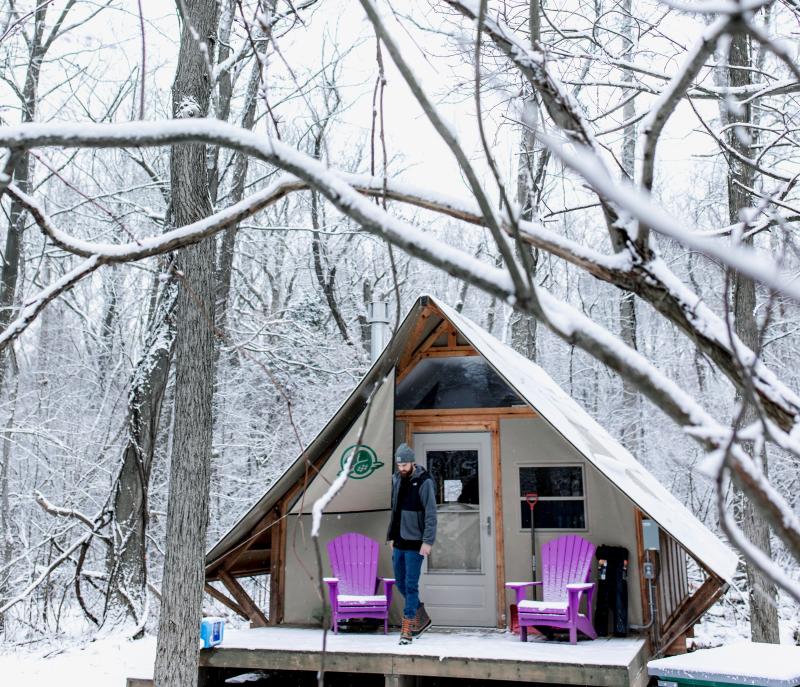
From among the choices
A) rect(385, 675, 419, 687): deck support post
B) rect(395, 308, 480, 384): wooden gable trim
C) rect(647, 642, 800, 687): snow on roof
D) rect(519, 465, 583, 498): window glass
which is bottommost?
rect(385, 675, 419, 687): deck support post

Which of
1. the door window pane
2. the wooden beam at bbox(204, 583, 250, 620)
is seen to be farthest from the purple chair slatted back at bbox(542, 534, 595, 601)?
the wooden beam at bbox(204, 583, 250, 620)

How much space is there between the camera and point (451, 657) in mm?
5352

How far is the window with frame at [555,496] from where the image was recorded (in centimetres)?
704

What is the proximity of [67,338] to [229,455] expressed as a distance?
545 cm

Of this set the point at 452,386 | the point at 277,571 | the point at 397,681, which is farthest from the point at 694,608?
the point at 277,571

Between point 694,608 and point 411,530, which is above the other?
point 411,530

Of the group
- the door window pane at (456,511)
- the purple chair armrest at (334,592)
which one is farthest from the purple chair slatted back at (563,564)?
the purple chair armrest at (334,592)

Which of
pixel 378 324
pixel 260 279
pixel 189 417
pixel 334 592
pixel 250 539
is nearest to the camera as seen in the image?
pixel 189 417

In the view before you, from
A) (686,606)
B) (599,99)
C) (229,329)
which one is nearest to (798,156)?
(599,99)

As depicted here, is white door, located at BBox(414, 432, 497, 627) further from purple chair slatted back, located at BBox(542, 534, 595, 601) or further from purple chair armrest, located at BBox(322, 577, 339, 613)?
purple chair armrest, located at BBox(322, 577, 339, 613)

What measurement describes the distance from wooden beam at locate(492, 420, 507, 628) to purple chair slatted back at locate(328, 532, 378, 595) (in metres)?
1.08

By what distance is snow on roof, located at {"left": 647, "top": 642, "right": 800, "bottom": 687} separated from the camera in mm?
5000

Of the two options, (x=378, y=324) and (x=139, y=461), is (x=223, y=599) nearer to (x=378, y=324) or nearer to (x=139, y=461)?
(x=139, y=461)

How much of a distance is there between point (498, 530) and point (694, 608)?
5.79 ft
